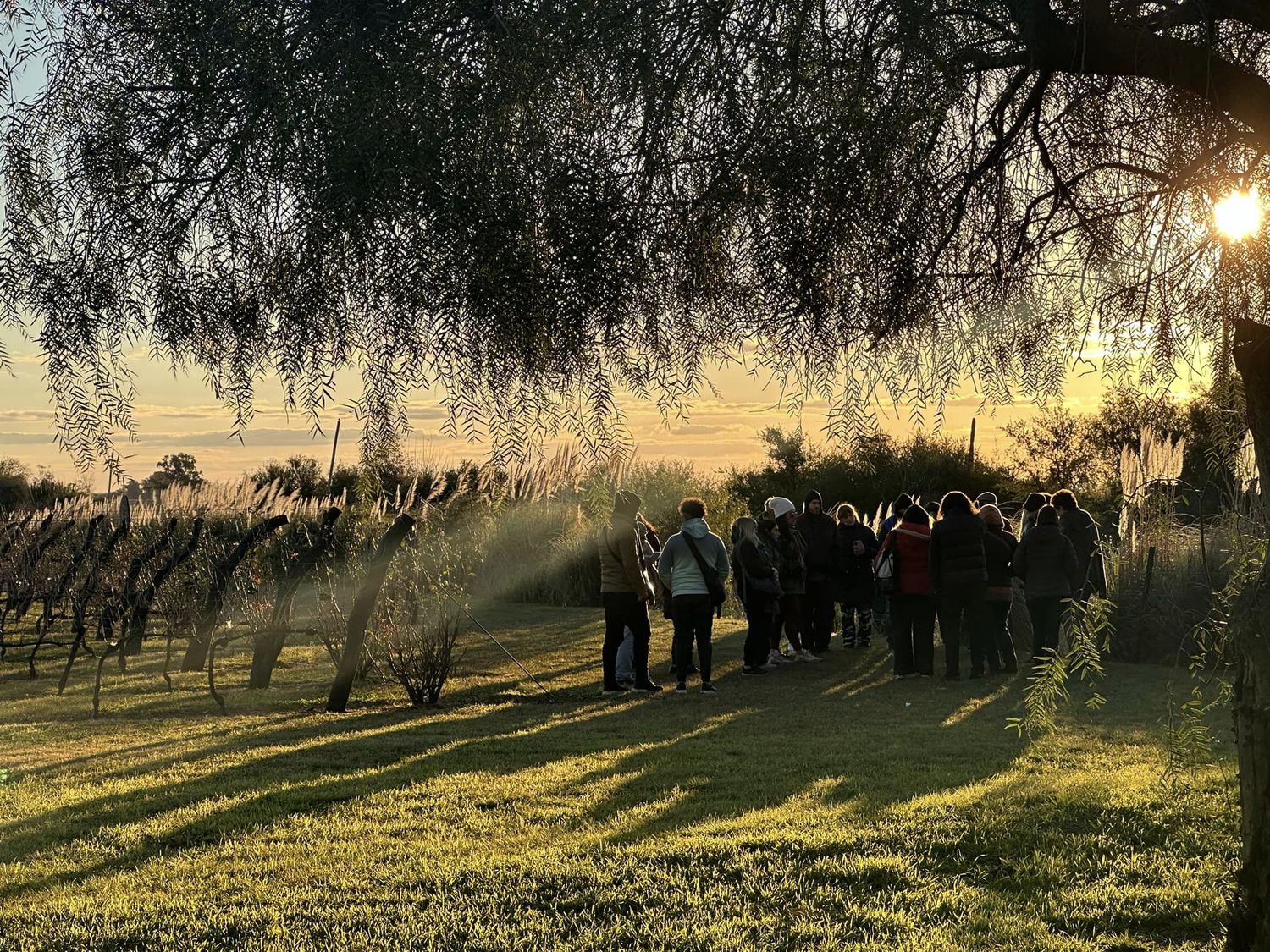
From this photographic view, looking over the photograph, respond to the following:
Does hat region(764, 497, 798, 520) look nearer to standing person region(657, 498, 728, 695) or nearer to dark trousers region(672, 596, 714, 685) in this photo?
standing person region(657, 498, 728, 695)

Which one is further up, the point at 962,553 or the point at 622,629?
the point at 962,553

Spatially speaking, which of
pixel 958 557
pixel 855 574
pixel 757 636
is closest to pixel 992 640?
pixel 958 557

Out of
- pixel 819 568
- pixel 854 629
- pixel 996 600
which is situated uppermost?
pixel 819 568

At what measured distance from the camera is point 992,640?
50.2 ft

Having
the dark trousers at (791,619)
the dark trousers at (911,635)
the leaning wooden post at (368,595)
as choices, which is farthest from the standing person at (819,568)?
the leaning wooden post at (368,595)

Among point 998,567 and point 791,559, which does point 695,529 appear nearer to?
point 791,559

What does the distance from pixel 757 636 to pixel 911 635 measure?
5.95 feet

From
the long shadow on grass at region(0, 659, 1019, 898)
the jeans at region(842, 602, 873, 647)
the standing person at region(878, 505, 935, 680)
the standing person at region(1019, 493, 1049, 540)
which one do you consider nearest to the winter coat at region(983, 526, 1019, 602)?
the standing person at region(878, 505, 935, 680)

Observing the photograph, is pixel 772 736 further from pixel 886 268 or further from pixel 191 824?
pixel 886 268

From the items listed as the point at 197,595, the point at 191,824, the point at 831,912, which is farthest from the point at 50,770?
the point at 831,912

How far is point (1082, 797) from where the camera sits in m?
8.30

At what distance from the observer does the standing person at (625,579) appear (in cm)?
1361

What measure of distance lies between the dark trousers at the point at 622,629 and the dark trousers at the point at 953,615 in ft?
10.6

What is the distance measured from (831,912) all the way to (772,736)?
5321 millimetres
